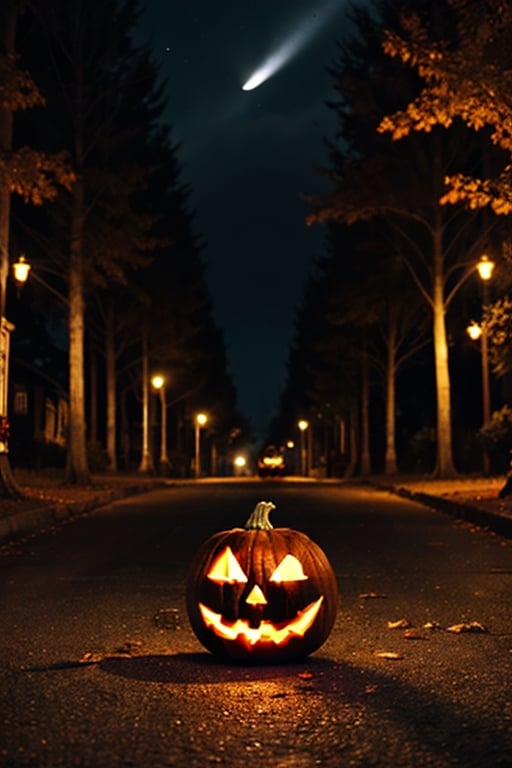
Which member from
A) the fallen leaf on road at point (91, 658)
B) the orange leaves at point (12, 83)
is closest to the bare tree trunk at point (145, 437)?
the orange leaves at point (12, 83)

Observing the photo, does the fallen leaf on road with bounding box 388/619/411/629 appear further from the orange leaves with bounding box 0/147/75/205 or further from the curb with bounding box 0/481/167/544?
the orange leaves with bounding box 0/147/75/205

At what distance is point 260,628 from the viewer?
6.80m

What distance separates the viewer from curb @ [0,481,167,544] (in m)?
16.7

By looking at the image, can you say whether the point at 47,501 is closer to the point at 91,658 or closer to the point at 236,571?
the point at 91,658

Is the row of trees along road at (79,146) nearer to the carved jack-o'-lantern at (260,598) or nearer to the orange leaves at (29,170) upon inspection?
the orange leaves at (29,170)

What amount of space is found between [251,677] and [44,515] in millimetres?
13406

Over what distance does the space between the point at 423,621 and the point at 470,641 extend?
0.90 meters

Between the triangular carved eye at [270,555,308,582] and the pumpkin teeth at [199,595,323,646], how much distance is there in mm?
189

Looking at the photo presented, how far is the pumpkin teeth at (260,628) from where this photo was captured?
22.3ft

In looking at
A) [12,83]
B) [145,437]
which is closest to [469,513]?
[12,83]

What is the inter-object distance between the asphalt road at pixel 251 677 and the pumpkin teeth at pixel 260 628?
19cm

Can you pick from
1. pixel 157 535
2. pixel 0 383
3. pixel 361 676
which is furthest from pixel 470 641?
pixel 0 383

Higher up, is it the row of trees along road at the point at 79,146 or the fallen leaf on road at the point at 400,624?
the row of trees along road at the point at 79,146

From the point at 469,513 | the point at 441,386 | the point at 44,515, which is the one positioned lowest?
the point at 469,513
